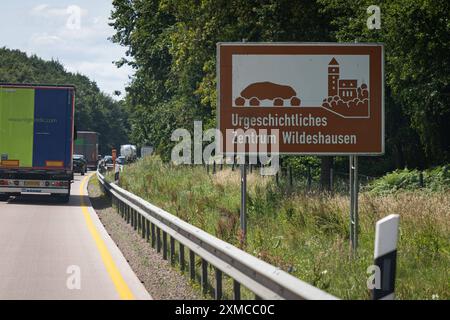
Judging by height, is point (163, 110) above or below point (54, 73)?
below

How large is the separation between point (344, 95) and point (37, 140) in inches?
663

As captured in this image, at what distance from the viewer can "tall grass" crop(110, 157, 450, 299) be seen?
9.77 metres

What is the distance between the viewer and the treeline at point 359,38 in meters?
21.5

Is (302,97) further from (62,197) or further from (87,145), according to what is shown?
(87,145)

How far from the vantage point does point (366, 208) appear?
15.8 meters

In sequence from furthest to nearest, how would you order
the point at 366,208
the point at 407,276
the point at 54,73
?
the point at 54,73, the point at 366,208, the point at 407,276

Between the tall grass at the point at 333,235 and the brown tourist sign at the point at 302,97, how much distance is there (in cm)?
140

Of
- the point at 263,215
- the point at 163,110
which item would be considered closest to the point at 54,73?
the point at 163,110

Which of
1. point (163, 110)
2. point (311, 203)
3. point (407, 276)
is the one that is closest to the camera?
point (407, 276)

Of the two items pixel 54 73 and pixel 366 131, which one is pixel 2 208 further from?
pixel 54 73

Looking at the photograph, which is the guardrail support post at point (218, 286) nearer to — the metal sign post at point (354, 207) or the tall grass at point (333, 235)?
the tall grass at point (333, 235)

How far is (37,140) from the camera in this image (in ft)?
94.3

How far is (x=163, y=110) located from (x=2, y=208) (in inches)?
973

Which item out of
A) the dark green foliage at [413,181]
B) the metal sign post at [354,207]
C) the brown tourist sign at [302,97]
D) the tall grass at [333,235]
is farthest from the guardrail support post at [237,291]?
the dark green foliage at [413,181]
